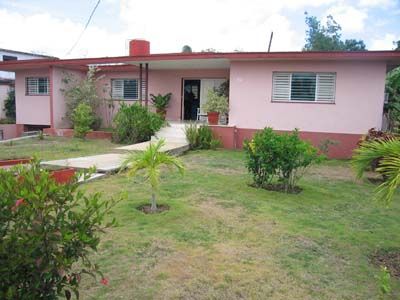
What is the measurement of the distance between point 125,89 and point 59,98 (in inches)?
118

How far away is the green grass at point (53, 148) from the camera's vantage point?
1064cm

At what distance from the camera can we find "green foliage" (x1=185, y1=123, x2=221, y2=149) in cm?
1278

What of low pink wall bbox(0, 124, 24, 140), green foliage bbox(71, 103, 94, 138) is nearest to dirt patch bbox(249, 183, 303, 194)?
green foliage bbox(71, 103, 94, 138)

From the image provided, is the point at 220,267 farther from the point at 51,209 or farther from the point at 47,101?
the point at 47,101

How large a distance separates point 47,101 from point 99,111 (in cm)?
234

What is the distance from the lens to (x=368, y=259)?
4.16 meters

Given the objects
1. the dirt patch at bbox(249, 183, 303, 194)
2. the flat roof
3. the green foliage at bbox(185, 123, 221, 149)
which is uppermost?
the flat roof

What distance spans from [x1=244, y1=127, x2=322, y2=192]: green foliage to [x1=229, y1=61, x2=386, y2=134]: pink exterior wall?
5959mm

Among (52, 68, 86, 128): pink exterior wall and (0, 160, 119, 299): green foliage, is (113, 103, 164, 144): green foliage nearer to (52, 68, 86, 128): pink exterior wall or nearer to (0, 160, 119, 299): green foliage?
(52, 68, 86, 128): pink exterior wall

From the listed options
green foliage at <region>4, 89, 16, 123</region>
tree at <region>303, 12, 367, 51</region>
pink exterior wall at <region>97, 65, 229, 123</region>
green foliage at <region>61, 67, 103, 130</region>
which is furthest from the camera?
tree at <region>303, 12, 367, 51</region>

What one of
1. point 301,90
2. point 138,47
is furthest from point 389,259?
point 138,47

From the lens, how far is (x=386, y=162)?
148 inches

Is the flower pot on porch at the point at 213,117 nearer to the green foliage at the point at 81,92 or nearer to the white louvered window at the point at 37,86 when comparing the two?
the green foliage at the point at 81,92

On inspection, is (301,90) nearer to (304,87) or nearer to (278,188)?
(304,87)
